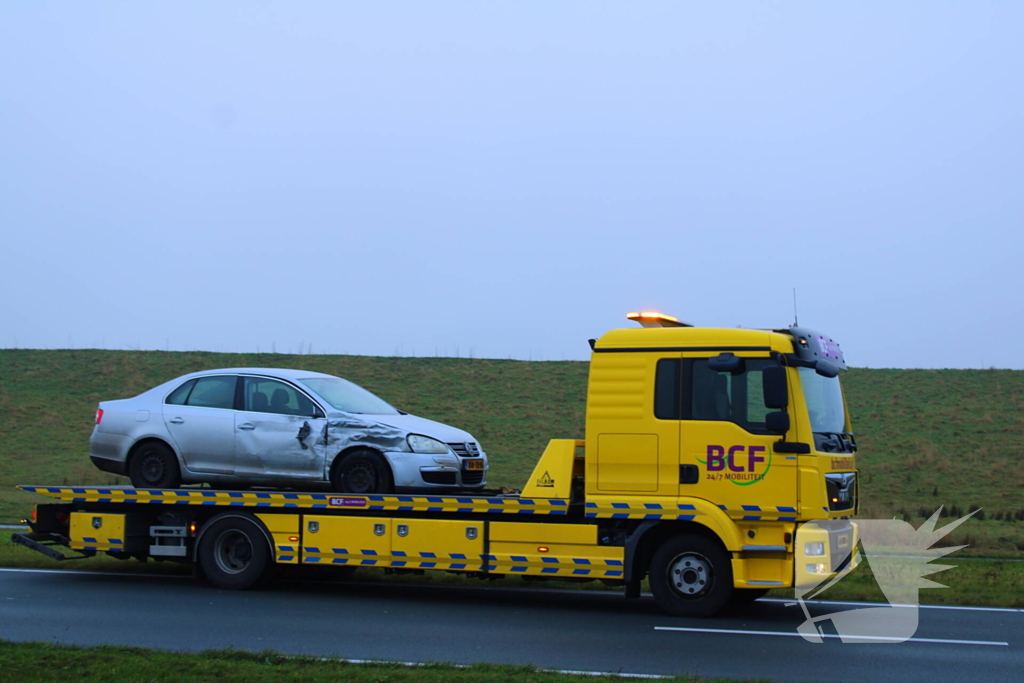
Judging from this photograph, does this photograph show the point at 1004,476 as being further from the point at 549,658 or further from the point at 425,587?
the point at 549,658

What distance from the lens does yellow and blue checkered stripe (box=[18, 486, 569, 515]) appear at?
10.8m

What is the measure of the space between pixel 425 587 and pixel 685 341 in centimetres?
462

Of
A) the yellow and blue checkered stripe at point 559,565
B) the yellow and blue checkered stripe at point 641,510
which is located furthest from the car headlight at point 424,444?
the yellow and blue checkered stripe at point 641,510

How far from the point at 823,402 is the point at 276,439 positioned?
5.88 meters

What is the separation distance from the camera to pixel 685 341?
10391 mm

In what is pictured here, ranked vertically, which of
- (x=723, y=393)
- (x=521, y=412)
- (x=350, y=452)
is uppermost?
(x=521, y=412)

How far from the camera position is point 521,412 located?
134ft

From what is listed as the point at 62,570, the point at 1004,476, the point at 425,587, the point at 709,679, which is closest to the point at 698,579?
the point at 709,679

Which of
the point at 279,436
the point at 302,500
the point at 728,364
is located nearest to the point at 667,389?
the point at 728,364

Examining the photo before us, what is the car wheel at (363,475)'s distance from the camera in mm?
11617

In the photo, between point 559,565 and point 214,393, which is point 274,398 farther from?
point 559,565

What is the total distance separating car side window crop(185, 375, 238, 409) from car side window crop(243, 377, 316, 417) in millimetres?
208

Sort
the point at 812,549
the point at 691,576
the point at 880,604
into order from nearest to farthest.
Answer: the point at 812,549, the point at 691,576, the point at 880,604

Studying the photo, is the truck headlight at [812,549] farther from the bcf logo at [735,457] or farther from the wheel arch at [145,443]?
the wheel arch at [145,443]
